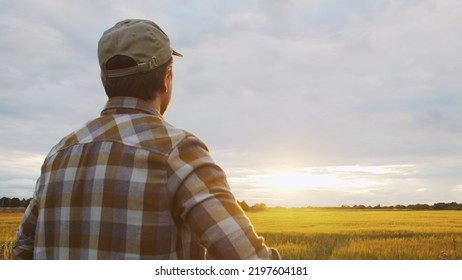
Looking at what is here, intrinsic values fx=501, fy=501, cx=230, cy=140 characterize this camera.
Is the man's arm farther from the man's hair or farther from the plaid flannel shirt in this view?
the man's hair

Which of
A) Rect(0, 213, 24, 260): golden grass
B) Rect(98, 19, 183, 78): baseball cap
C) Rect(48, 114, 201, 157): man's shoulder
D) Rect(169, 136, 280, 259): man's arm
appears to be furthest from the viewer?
Rect(0, 213, 24, 260): golden grass

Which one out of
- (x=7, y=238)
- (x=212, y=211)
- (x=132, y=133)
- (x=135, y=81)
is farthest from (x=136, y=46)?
(x=7, y=238)

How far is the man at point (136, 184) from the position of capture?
4.90 feet

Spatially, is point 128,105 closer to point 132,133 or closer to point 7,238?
point 132,133

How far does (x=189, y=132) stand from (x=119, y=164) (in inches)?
9.8

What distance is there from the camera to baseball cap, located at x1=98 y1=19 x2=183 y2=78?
173 centimetres

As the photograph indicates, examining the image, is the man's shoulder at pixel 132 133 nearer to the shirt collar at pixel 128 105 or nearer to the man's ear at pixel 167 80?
the shirt collar at pixel 128 105

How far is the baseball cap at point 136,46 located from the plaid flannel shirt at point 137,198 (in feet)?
0.40

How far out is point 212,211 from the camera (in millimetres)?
1476

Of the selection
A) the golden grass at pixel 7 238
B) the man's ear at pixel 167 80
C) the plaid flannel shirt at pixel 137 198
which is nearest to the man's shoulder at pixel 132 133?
the plaid flannel shirt at pixel 137 198

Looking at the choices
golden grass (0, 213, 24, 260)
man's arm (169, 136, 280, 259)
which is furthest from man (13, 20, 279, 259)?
golden grass (0, 213, 24, 260)

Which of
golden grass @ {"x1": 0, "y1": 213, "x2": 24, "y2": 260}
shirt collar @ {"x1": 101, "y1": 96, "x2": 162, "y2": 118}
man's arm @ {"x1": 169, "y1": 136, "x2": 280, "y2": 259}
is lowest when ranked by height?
golden grass @ {"x1": 0, "y1": 213, "x2": 24, "y2": 260}
